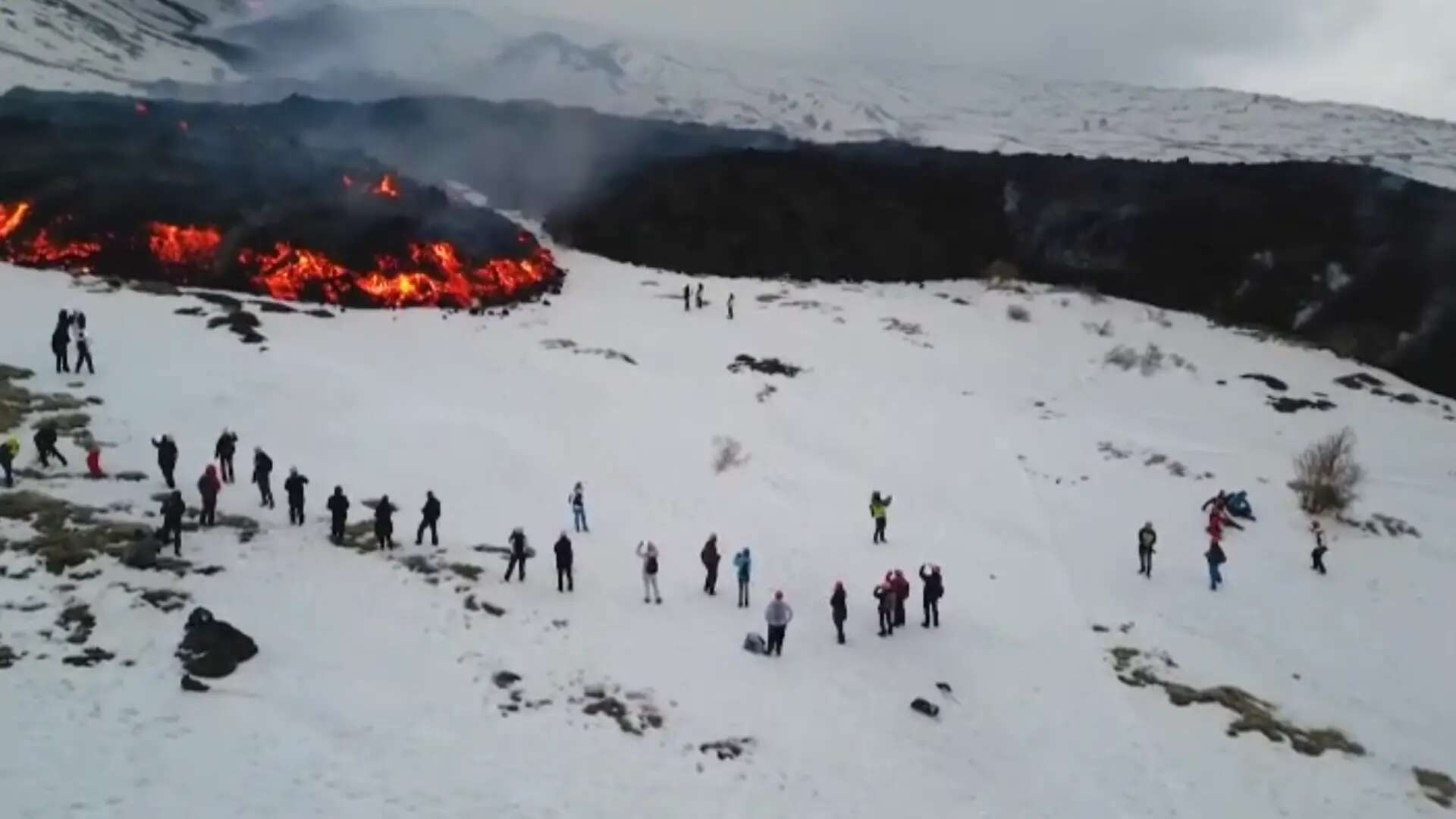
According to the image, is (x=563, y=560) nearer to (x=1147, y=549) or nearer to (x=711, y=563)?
(x=711, y=563)

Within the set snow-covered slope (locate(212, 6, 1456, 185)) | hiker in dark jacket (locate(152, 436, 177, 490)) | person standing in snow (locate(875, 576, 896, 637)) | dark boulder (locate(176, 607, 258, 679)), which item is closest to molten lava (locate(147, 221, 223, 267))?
hiker in dark jacket (locate(152, 436, 177, 490))

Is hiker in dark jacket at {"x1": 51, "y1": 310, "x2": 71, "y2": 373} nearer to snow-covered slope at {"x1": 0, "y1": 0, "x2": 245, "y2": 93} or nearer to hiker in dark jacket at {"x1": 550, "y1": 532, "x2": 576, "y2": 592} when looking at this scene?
hiker in dark jacket at {"x1": 550, "y1": 532, "x2": 576, "y2": 592}

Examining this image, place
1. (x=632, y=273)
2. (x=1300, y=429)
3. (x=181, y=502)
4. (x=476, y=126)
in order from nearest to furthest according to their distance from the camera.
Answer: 1. (x=181, y=502)
2. (x=1300, y=429)
3. (x=632, y=273)
4. (x=476, y=126)

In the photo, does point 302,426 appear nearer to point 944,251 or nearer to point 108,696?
point 108,696

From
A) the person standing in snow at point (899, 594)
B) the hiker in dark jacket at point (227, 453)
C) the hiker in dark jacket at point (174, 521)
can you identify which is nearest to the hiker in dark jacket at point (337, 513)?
the hiker in dark jacket at point (174, 521)

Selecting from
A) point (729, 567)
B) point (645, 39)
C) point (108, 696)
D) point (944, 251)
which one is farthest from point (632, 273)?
point (645, 39)
